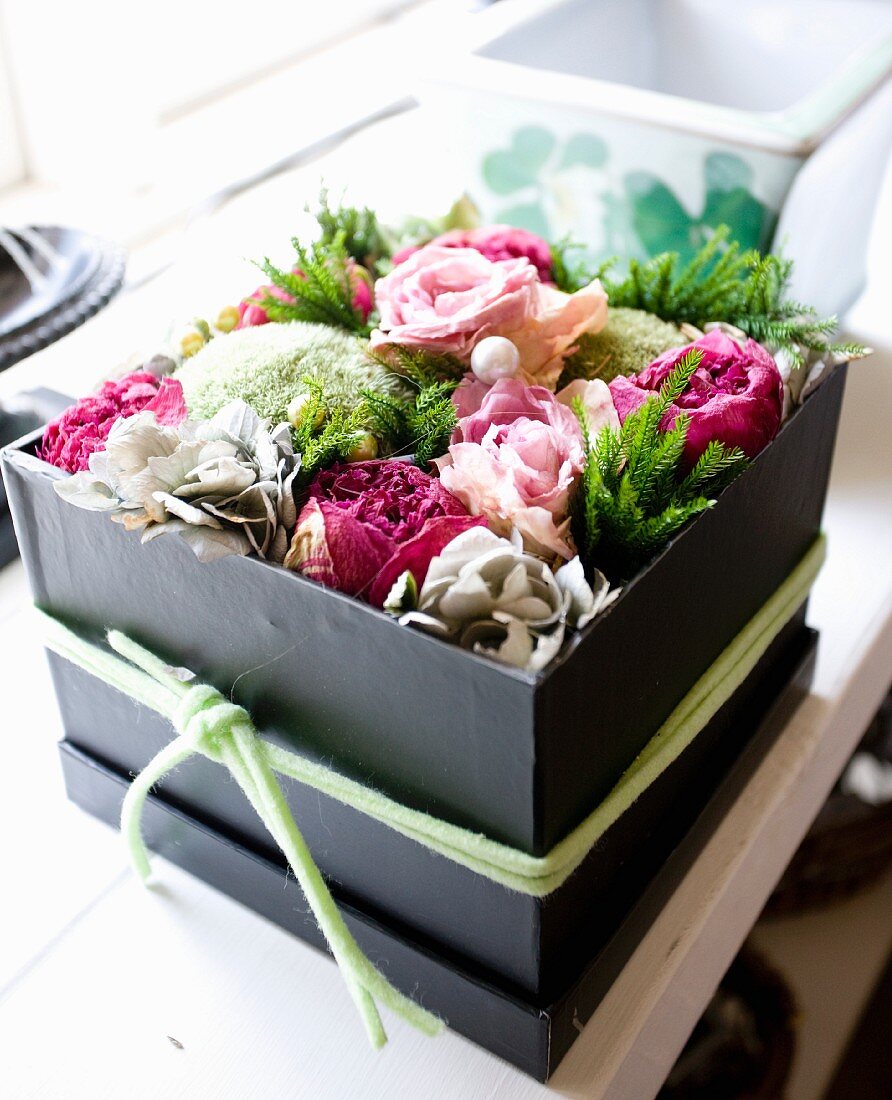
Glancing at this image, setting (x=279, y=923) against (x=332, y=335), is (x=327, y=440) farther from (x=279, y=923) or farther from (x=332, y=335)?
(x=279, y=923)

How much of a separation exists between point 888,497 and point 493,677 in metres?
0.45

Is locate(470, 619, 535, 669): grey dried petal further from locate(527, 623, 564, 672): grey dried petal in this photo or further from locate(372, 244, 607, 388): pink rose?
locate(372, 244, 607, 388): pink rose

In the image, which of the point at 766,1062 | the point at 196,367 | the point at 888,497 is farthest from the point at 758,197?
the point at 766,1062

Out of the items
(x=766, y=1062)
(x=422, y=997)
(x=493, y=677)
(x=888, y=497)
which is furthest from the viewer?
(x=766, y=1062)

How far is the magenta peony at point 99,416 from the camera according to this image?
0.45m

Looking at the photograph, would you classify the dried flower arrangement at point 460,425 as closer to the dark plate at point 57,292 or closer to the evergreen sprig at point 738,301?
the evergreen sprig at point 738,301

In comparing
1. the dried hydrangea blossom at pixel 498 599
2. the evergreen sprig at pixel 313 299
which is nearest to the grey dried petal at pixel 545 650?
the dried hydrangea blossom at pixel 498 599

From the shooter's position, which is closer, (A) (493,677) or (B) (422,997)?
(A) (493,677)

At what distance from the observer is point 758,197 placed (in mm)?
663

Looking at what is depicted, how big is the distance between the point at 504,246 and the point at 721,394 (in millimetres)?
160

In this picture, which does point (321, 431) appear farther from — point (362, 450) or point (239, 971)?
point (239, 971)

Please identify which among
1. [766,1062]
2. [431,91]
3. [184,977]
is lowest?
[766,1062]

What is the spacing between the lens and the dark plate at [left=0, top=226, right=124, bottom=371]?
2.06ft

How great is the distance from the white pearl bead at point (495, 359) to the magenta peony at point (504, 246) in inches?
4.0
